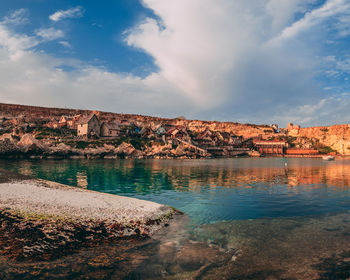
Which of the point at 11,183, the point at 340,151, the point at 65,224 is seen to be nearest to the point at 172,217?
the point at 65,224

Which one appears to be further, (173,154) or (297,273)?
(173,154)

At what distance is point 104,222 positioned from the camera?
1212 cm

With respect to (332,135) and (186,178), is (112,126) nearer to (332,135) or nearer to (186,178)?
(186,178)

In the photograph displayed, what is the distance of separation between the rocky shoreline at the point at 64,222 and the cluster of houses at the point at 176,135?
82.5m

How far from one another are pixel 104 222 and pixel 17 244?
3908 mm

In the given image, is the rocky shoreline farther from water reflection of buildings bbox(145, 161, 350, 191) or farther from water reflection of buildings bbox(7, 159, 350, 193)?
water reflection of buildings bbox(145, 161, 350, 191)

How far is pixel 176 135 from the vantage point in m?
115

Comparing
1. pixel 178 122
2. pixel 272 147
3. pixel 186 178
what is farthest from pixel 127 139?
pixel 272 147

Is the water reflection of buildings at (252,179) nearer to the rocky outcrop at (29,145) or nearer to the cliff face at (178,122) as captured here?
the rocky outcrop at (29,145)

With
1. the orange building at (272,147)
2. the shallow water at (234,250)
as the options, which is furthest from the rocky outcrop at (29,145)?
the orange building at (272,147)

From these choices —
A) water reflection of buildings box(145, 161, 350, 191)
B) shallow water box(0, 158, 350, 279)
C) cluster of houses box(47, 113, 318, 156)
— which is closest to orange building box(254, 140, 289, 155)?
cluster of houses box(47, 113, 318, 156)

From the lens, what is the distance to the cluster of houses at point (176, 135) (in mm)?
98000

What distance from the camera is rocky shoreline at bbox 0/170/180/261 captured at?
935 centimetres

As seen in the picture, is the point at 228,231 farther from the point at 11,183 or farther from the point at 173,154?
the point at 173,154
